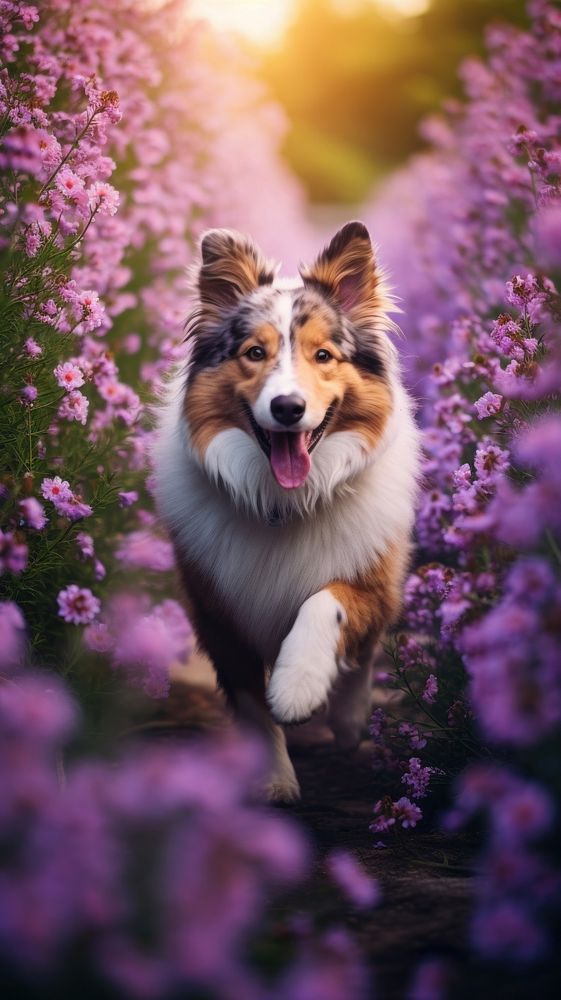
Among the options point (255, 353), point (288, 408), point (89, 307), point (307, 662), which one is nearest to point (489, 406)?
point (288, 408)

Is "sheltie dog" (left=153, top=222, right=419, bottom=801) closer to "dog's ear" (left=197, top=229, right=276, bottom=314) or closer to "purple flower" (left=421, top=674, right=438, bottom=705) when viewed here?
"dog's ear" (left=197, top=229, right=276, bottom=314)

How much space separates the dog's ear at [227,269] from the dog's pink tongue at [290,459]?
0.75 meters

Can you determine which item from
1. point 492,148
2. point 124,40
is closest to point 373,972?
point 124,40

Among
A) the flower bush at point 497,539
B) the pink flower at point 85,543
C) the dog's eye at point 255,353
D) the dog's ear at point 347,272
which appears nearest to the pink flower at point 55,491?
the pink flower at point 85,543

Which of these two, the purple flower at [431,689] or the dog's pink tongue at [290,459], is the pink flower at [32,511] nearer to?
the dog's pink tongue at [290,459]

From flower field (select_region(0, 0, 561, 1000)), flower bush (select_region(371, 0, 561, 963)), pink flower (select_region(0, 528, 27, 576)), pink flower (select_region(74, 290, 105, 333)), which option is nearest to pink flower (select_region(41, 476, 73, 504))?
flower field (select_region(0, 0, 561, 1000))

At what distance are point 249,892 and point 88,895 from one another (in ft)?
0.70

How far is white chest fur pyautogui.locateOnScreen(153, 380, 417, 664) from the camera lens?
3.31m

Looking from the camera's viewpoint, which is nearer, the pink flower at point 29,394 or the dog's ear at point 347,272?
the pink flower at point 29,394

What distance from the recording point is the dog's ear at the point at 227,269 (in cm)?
359

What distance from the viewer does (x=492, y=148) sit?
5848 mm

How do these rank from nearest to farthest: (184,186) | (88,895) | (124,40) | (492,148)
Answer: (88,895)
(124,40)
(492,148)
(184,186)

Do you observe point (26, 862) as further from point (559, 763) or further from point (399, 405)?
point (399, 405)

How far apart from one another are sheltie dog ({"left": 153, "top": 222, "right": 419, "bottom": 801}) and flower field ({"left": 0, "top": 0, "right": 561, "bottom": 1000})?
237 mm
